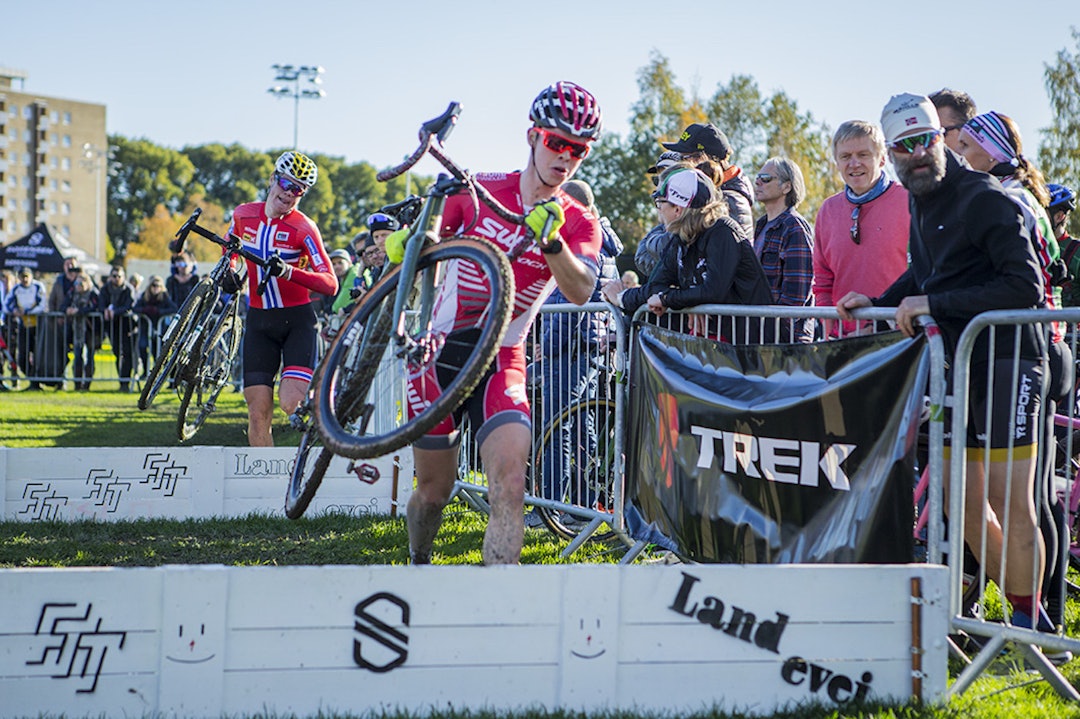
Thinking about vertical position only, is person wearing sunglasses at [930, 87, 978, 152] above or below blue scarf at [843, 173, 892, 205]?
above

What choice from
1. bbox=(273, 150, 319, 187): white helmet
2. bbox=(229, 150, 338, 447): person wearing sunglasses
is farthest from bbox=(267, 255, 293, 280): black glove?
Answer: bbox=(273, 150, 319, 187): white helmet

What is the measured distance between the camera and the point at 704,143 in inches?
269

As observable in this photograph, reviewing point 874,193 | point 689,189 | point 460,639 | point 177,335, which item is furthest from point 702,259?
point 177,335

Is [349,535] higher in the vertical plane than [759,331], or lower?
lower

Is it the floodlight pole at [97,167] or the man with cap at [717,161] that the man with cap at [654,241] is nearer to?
the man with cap at [717,161]

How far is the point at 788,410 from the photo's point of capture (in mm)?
4676

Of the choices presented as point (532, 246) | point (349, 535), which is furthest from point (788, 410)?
point (349, 535)

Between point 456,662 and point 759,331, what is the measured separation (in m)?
2.61

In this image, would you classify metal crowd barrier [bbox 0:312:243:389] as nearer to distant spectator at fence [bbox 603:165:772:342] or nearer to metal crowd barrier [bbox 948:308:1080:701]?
distant spectator at fence [bbox 603:165:772:342]

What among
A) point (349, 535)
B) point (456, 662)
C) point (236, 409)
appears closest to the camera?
point (456, 662)

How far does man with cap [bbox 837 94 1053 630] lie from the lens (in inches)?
160

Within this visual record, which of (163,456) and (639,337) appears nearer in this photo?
(639,337)

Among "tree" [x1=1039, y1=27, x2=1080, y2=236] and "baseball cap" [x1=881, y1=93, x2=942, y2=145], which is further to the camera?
"tree" [x1=1039, y1=27, x2=1080, y2=236]

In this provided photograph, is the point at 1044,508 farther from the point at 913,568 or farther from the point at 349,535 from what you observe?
the point at 349,535
